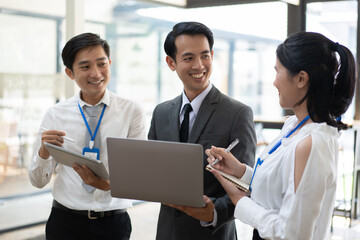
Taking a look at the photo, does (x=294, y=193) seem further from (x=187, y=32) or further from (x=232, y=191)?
(x=187, y=32)

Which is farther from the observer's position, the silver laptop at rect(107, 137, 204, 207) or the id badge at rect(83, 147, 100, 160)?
the id badge at rect(83, 147, 100, 160)

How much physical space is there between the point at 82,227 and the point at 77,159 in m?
0.38

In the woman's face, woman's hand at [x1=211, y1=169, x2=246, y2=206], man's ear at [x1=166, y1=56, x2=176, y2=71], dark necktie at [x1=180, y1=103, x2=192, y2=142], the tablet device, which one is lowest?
woman's hand at [x1=211, y1=169, x2=246, y2=206]

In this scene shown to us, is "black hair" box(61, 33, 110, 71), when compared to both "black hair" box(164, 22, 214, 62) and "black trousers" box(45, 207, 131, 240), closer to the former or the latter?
"black hair" box(164, 22, 214, 62)

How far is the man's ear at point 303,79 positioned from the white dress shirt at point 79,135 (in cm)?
100

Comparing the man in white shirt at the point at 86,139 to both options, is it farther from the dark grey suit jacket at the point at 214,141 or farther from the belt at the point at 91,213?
the dark grey suit jacket at the point at 214,141

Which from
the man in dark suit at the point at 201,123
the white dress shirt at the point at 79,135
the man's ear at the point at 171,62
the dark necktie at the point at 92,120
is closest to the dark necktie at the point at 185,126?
the man in dark suit at the point at 201,123

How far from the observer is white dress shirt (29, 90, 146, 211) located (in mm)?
2113

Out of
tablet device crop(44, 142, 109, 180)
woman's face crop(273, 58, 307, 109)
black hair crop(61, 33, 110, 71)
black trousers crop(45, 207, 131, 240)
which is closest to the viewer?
woman's face crop(273, 58, 307, 109)

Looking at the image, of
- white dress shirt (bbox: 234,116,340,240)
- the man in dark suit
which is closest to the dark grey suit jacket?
the man in dark suit

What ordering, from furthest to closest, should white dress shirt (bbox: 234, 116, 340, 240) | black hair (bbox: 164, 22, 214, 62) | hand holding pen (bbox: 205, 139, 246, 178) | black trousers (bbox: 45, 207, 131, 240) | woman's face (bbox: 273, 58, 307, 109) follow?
black trousers (bbox: 45, 207, 131, 240)
black hair (bbox: 164, 22, 214, 62)
hand holding pen (bbox: 205, 139, 246, 178)
woman's face (bbox: 273, 58, 307, 109)
white dress shirt (bbox: 234, 116, 340, 240)

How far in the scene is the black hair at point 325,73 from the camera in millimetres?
1406

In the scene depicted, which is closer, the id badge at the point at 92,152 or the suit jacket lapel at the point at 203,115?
the suit jacket lapel at the point at 203,115

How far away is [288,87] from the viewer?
1460mm
